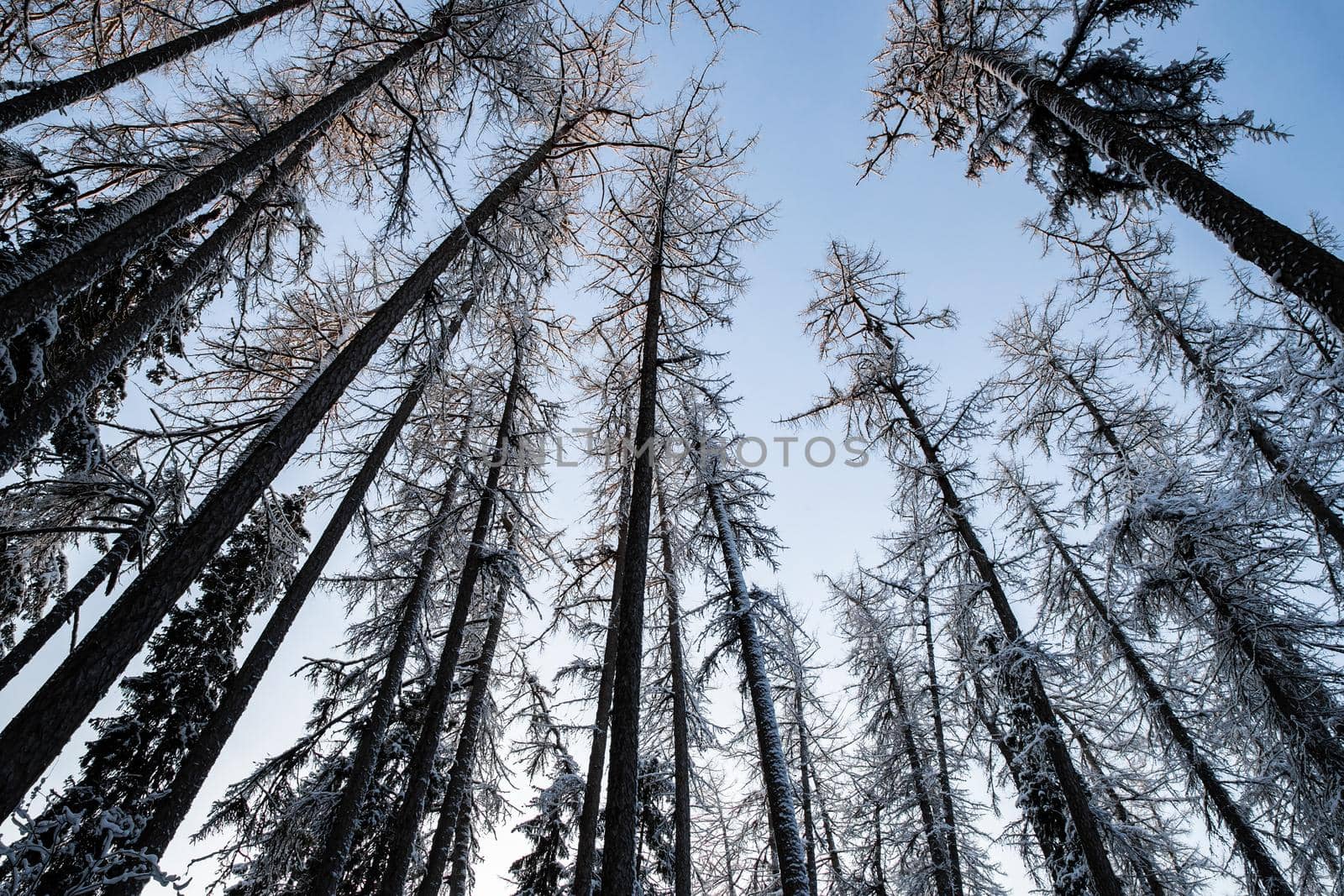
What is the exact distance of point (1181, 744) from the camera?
8945mm

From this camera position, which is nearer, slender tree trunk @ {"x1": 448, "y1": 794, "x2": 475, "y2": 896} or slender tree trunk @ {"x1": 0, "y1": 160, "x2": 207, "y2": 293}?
slender tree trunk @ {"x1": 0, "y1": 160, "x2": 207, "y2": 293}

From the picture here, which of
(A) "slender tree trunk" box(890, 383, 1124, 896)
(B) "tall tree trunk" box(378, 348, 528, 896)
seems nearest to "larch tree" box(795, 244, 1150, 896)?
(A) "slender tree trunk" box(890, 383, 1124, 896)

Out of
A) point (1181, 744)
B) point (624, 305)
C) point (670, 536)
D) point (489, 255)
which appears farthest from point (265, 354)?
point (1181, 744)

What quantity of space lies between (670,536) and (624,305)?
5.28 metres

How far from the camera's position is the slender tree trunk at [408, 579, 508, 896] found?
871 centimetres

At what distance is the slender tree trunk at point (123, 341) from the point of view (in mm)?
4582

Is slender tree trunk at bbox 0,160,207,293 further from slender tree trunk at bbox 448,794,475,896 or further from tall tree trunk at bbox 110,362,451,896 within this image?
slender tree trunk at bbox 448,794,475,896

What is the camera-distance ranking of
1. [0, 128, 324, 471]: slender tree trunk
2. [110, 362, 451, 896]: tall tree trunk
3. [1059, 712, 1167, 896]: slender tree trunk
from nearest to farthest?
1. [0, 128, 324, 471]: slender tree trunk
2. [110, 362, 451, 896]: tall tree trunk
3. [1059, 712, 1167, 896]: slender tree trunk

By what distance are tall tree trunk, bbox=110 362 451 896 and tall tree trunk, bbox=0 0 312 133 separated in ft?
14.8

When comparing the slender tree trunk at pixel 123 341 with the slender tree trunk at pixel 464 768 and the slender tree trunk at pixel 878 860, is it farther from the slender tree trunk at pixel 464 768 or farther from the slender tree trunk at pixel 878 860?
the slender tree trunk at pixel 878 860

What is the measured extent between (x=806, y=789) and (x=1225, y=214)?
15.8 meters

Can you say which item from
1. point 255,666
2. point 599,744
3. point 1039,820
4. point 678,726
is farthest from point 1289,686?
point 255,666

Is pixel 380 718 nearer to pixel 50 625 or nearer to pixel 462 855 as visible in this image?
pixel 50 625

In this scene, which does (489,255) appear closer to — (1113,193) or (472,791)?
(1113,193)
